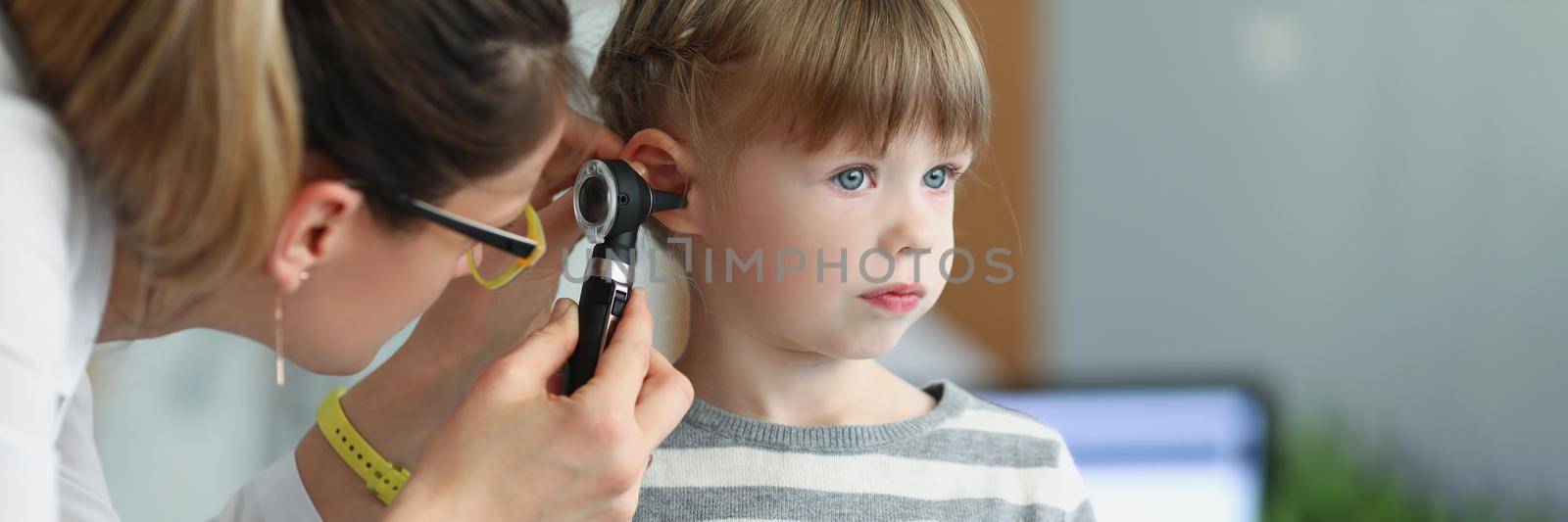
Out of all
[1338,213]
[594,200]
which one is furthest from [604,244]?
[1338,213]

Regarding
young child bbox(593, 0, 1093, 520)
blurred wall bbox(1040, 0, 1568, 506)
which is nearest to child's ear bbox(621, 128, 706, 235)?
young child bbox(593, 0, 1093, 520)

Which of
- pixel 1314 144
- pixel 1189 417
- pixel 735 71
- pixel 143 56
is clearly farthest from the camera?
pixel 1314 144

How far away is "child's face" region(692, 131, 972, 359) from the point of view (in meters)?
0.93

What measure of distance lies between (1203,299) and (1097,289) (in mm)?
234

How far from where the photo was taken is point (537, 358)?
884 millimetres

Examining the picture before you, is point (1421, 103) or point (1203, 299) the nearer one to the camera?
point (1421, 103)

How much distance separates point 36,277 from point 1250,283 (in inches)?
97.2

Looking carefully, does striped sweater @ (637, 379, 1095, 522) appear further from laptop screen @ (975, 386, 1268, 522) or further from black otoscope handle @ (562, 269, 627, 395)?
laptop screen @ (975, 386, 1268, 522)

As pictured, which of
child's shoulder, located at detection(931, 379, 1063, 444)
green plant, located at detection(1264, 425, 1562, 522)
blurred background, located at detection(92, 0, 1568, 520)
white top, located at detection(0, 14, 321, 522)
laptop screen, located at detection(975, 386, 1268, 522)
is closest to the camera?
white top, located at detection(0, 14, 321, 522)

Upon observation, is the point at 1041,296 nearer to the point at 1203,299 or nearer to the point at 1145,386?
the point at 1203,299

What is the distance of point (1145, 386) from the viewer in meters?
1.59

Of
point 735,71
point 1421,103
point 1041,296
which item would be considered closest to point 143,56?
point 735,71

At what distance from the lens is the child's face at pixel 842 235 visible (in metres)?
0.93

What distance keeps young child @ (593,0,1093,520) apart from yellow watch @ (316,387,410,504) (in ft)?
0.80
